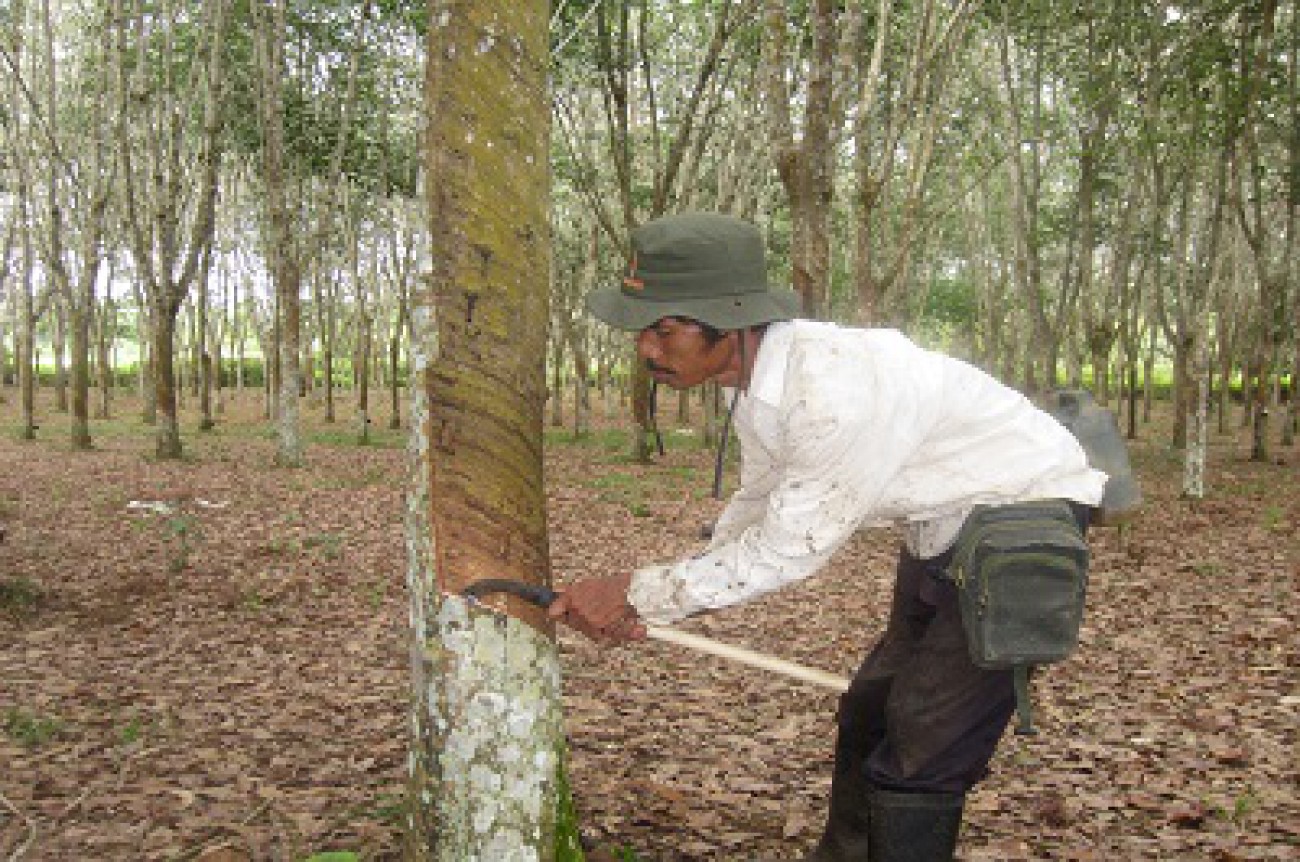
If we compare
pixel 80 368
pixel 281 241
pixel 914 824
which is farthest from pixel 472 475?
pixel 80 368

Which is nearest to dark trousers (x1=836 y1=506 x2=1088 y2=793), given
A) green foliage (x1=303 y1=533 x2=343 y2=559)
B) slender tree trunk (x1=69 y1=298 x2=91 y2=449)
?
green foliage (x1=303 y1=533 x2=343 y2=559)

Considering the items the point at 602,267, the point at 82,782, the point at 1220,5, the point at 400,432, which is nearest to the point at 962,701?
the point at 82,782

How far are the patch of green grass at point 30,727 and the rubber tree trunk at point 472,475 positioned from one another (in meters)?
2.65

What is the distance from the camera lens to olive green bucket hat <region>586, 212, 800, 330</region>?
7.80ft

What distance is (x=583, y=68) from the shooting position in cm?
1992

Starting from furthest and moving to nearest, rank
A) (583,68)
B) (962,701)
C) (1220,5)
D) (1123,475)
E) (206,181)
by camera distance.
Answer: (583,68), (206,181), (1220,5), (1123,475), (962,701)

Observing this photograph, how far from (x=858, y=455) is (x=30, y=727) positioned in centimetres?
398

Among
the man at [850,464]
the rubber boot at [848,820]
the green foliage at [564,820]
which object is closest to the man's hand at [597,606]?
the man at [850,464]

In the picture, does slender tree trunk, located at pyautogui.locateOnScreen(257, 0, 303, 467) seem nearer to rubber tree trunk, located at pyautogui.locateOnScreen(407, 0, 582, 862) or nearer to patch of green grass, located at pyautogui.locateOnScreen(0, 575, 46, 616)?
patch of green grass, located at pyautogui.locateOnScreen(0, 575, 46, 616)

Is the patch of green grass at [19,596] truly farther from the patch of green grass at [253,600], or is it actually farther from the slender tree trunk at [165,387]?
the slender tree trunk at [165,387]

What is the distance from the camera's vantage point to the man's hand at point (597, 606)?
2.45 m

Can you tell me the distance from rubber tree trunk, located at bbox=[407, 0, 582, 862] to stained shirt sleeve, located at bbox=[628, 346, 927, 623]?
400 millimetres

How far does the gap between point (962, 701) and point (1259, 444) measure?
1948cm

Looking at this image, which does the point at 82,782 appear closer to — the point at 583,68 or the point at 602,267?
the point at 583,68
